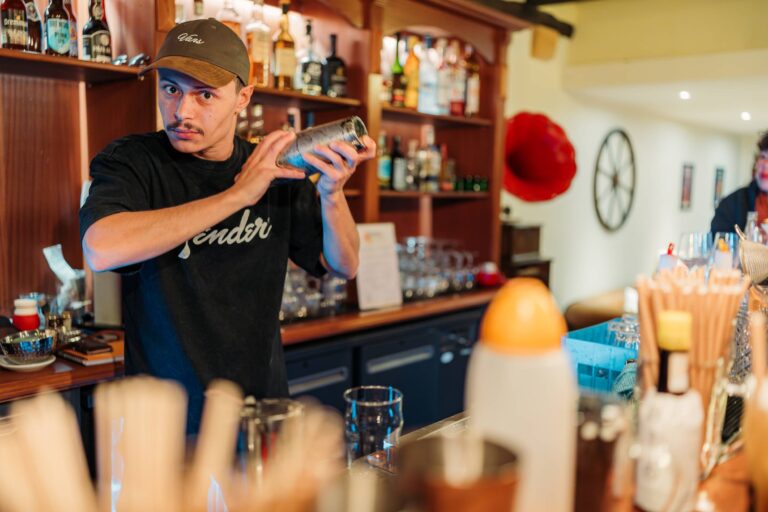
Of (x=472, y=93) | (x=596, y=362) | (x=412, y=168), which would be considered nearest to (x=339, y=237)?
(x=596, y=362)

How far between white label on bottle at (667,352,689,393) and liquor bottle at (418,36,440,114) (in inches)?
120

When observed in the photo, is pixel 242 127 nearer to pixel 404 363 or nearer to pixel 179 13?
pixel 179 13

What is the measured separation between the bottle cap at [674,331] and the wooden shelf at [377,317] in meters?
1.98

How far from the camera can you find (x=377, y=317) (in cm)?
320

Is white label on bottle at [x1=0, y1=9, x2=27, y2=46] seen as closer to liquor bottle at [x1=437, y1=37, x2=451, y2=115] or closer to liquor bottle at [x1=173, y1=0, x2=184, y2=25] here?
liquor bottle at [x1=173, y1=0, x2=184, y2=25]

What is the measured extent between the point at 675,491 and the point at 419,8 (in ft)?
10.2

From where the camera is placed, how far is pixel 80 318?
2646 millimetres

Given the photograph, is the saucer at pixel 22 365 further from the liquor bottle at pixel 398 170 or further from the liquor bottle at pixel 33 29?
the liquor bottle at pixel 398 170

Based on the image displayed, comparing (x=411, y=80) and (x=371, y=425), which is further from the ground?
(x=411, y=80)

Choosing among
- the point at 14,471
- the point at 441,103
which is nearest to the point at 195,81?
the point at 14,471

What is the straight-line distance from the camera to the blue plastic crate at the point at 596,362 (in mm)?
1481

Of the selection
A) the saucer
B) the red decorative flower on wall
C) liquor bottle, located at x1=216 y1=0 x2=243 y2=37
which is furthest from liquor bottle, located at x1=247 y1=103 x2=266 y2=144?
the red decorative flower on wall

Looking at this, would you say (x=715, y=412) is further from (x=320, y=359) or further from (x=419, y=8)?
(x=419, y=8)

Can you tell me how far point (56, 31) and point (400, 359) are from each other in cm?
197
